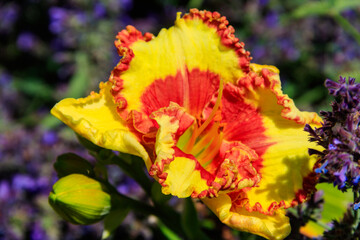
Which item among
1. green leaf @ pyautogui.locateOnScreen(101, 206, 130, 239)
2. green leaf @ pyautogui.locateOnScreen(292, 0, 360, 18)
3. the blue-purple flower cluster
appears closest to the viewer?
the blue-purple flower cluster

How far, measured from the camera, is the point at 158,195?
1.59 meters

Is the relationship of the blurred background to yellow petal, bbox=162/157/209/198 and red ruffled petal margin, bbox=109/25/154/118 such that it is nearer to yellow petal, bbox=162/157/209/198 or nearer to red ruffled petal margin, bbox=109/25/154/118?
red ruffled petal margin, bbox=109/25/154/118

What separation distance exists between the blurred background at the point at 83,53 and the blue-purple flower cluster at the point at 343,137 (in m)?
1.69

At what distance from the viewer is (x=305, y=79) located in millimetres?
3410

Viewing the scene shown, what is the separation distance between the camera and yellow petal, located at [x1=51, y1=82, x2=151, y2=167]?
4.27ft

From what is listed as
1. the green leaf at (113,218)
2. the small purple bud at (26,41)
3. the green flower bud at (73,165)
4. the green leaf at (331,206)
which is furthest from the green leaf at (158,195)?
the small purple bud at (26,41)

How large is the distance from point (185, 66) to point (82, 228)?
4.06 ft

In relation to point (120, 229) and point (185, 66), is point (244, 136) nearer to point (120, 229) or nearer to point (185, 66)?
point (185, 66)

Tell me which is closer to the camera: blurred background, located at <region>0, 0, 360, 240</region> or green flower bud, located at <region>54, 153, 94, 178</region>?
green flower bud, located at <region>54, 153, 94, 178</region>

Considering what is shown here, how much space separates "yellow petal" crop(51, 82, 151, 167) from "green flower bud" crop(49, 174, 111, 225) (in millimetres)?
192

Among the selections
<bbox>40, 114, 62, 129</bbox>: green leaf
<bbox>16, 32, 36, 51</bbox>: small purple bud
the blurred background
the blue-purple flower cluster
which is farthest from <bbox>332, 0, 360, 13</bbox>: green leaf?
<bbox>16, 32, 36, 51</bbox>: small purple bud

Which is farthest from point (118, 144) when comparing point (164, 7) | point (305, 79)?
point (164, 7)

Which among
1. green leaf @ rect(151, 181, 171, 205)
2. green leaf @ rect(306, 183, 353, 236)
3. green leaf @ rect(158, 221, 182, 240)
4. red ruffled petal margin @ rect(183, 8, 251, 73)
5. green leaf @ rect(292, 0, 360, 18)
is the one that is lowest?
green leaf @ rect(158, 221, 182, 240)

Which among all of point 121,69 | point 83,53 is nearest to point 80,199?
point 121,69
